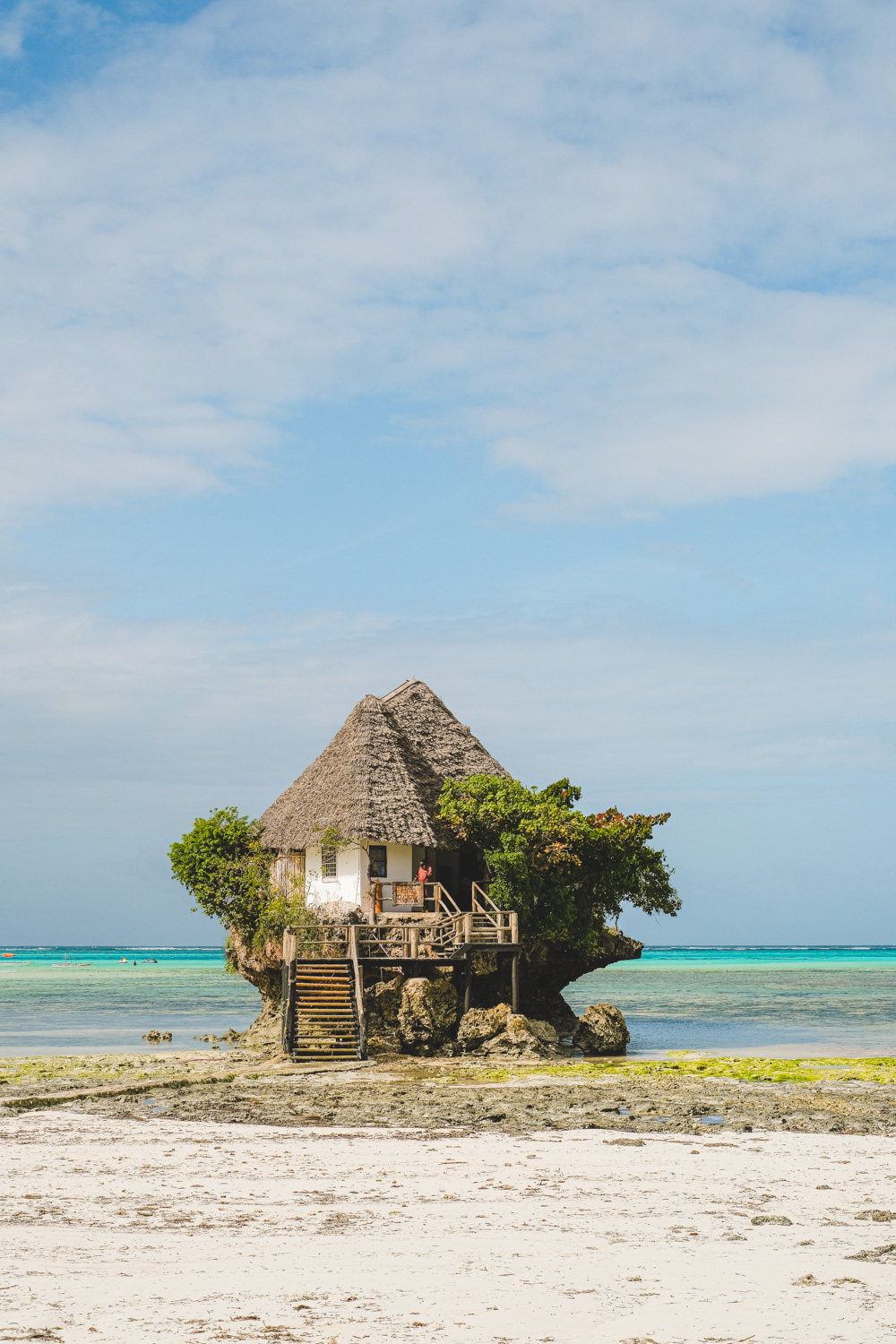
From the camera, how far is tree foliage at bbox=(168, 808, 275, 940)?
31688 mm

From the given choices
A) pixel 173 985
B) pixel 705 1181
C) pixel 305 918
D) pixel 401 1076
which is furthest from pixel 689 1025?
pixel 173 985

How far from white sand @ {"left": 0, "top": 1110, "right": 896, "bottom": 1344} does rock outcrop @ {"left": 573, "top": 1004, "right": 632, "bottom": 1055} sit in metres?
13.5

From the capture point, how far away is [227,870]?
105ft

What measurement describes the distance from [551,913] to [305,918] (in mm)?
6126

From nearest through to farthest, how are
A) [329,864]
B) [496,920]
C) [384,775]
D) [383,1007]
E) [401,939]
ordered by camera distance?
1. [383,1007]
2. [401,939]
3. [496,920]
4. [329,864]
5. [384,775]

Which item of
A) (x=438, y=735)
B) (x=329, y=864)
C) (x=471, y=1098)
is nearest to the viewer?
(x=471, y=1098)

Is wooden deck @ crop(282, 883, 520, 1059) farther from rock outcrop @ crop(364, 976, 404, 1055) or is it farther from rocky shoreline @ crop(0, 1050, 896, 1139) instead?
rocky shoreline @ crop(0, 1050, 896, 1139)

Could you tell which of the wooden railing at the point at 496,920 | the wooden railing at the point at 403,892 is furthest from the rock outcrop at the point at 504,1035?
the wooden railing at the point at 403,892

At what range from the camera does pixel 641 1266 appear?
8.80 metres

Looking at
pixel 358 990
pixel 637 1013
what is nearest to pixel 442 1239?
pixel 358 990

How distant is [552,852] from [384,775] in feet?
15.5

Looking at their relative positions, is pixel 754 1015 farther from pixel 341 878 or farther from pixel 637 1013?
pixel 341 878

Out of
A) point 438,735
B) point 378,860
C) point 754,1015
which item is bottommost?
point 754,1015

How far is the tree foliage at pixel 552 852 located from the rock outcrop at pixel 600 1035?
94.9 inches
